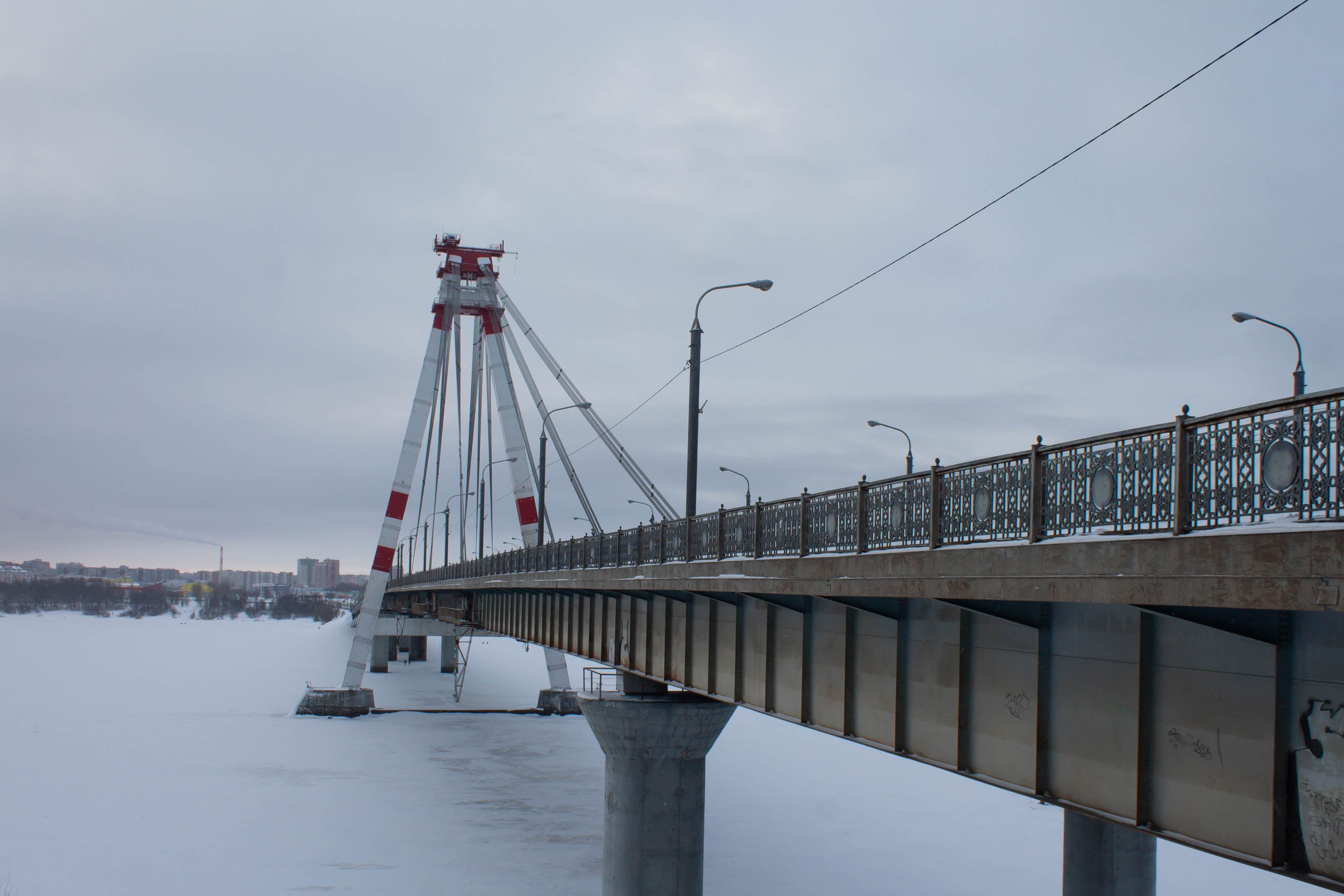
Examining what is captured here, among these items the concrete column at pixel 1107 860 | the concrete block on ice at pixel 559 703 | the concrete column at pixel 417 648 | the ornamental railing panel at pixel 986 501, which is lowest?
the concrete column at pixel 417 648

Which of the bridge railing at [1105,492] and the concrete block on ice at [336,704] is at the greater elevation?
the bridge railing at [1105,492]

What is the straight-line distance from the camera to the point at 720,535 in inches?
755

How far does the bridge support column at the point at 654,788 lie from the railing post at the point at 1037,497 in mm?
14914

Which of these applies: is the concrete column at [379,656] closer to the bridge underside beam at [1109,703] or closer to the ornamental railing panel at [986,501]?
the bridge underside beam at [1109,703]

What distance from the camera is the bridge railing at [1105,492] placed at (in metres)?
7.38

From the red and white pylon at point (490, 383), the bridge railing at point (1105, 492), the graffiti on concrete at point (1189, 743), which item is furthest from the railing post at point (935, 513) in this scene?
the red and white pylon at point (490, 383)

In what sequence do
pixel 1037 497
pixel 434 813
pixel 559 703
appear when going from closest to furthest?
pixel 1037 497
pixel 434 813
pixel 559 703

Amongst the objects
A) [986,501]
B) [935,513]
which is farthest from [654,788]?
[986,501]

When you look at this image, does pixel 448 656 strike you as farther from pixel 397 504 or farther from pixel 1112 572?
pixel 1112 572

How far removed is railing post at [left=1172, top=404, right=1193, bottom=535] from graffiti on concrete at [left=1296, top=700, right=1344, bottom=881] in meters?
1.53

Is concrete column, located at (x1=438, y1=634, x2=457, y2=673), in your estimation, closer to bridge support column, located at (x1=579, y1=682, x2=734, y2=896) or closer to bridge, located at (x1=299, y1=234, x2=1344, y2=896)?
bridge support column, located at (x1=579, y1=682, x2=734, y2=896)

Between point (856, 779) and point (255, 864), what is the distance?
2241cm

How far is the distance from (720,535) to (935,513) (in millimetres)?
7520

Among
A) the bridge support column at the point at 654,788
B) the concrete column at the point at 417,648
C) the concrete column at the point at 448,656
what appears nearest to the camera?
the bridge support column at the point at 654,788
